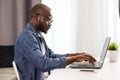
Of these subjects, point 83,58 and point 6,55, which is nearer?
point 83,58

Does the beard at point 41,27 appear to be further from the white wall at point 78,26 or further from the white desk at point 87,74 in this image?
the white wall at point 78,26

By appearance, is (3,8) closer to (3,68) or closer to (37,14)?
(3,68)

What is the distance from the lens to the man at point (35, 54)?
5.82 ft

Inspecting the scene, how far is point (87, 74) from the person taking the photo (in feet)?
5.96

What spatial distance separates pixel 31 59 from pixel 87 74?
0.42 metres

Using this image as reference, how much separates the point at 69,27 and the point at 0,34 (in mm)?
924

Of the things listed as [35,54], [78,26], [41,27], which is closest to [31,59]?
[35,54]

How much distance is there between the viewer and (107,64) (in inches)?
89.0

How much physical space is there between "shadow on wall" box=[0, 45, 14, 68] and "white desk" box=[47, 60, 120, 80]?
4.85ft

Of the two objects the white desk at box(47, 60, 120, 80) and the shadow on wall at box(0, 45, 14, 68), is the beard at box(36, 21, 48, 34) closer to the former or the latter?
the white desk at box(47, 60, 120, 80)

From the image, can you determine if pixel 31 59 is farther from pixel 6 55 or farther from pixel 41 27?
pixel 6 55

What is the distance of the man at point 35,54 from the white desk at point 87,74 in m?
0.08

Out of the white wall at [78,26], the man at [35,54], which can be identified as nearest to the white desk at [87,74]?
the man at [35,54]

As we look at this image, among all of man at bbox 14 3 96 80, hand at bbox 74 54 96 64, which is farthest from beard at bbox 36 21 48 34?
hand at bbox 74 54 96 64
